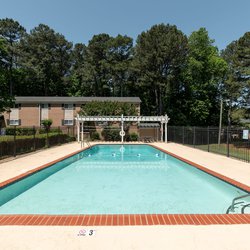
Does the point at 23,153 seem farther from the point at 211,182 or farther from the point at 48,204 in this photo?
the point at 211,182


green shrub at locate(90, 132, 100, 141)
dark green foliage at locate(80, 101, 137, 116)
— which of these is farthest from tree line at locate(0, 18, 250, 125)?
green shrub at locate(90, 132, 100, 141)

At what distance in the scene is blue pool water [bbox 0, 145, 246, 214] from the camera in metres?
6.35

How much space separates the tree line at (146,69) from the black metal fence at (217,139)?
19.2 feet

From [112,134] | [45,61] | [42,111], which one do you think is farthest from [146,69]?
[45,61]

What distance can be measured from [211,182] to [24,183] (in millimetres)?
5971

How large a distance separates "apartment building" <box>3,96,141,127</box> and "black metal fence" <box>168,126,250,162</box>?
492 inches

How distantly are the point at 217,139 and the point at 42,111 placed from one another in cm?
2308

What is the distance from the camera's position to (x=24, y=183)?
824 centimetres

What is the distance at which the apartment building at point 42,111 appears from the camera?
3547cm

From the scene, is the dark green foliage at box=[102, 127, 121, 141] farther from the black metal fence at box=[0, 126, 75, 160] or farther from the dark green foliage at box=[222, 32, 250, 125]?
the dark green foliage at box=[222, 32, 250, 125]

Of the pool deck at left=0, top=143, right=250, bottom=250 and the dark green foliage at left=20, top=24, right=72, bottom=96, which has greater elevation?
the dark green foliage at left=20, top=24, right=72, bottom=96

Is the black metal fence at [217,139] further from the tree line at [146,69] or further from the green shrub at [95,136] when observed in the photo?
the green shrub at [95,136]

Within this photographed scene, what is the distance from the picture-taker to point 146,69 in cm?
3722
